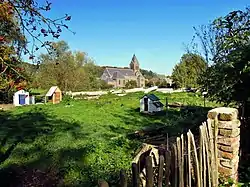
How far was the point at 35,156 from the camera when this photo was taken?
290 inches

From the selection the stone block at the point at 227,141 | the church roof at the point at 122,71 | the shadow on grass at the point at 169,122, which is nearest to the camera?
the stone block at the point at 227,141

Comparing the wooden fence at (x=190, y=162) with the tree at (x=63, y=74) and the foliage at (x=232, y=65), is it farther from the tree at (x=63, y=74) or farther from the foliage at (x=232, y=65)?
the tree at (x=63, y=74)

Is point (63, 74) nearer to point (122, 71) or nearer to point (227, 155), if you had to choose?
point (227, 155)

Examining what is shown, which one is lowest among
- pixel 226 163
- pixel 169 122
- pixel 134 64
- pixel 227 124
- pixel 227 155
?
pixel 169 122

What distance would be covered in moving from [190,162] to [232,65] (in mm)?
3064

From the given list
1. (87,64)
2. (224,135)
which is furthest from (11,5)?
(87,64)

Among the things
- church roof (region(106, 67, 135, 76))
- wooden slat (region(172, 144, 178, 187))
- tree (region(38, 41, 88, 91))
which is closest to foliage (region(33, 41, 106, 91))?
tree (region(38, 41, 88, 91))

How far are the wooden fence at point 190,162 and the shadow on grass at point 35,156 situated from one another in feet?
9.98

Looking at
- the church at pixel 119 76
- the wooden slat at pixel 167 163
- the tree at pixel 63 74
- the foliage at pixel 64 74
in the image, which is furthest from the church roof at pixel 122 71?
the wooden slat at pixel 167 163

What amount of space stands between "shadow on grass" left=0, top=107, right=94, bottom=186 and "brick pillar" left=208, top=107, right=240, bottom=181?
11.1 ft

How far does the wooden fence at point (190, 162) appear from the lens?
2.98 metres

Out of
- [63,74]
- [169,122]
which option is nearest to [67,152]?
[169,122]

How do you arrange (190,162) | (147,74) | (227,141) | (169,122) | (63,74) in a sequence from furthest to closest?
(147,74) → (63,74) → (169,122) → (227,141) → (190,162)

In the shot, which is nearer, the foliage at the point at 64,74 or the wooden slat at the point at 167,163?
the wooden slat at the point at 167,163
